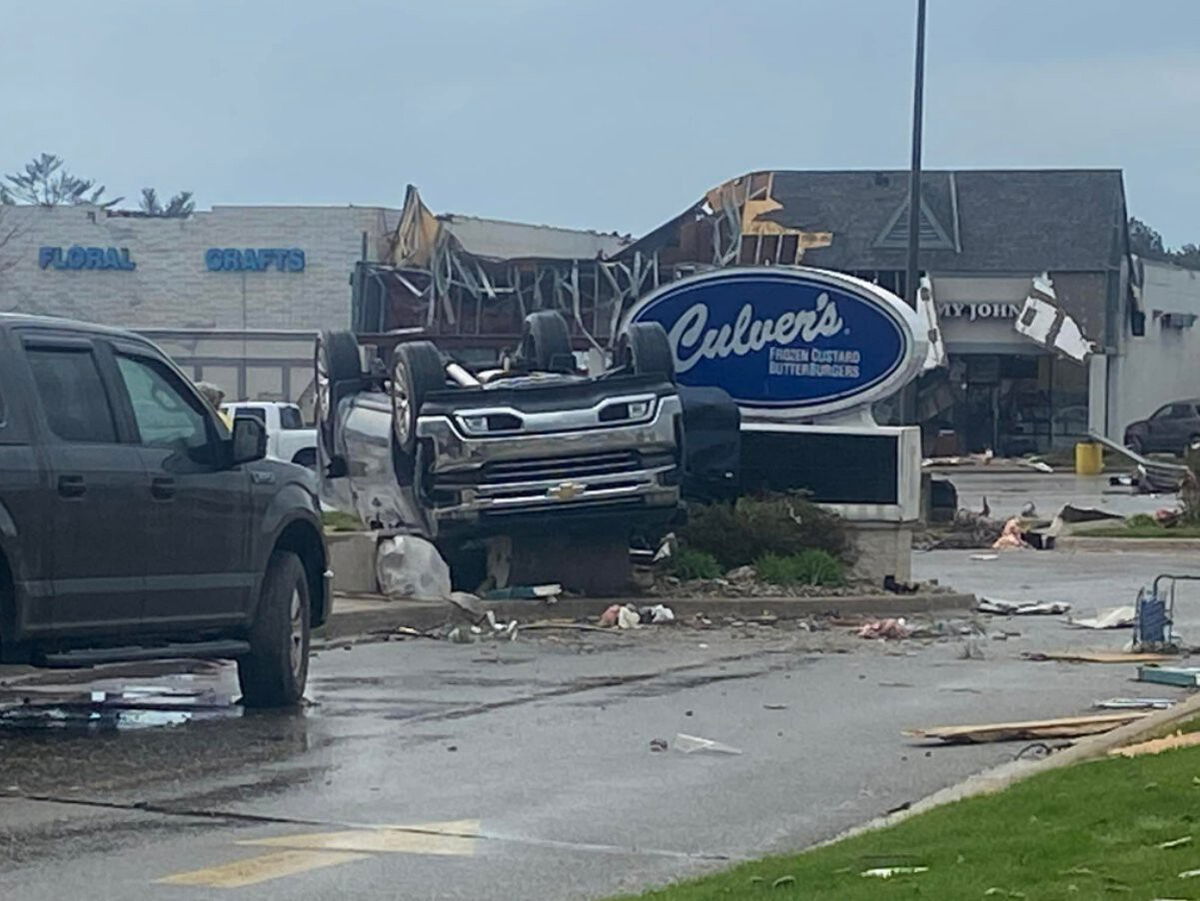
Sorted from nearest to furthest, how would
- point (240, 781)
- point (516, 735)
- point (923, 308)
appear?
point (240, 781)
point (516, 735)
point (923, 308)

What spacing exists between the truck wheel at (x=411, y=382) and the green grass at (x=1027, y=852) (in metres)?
10.1

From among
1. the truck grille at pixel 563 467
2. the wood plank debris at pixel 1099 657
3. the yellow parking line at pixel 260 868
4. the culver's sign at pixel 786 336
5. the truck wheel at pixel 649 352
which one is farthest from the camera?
the culver's sign at pixel 786 336

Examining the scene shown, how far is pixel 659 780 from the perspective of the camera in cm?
1041

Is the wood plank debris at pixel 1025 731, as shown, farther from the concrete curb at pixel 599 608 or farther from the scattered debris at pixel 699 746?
the concrete curb at pixel 599 608

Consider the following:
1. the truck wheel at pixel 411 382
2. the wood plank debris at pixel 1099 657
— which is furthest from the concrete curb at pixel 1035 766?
the truck wheel at pixel 411 382

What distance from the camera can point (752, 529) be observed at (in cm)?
2025

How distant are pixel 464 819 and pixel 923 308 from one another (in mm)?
48414

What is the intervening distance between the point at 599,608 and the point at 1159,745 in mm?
9058

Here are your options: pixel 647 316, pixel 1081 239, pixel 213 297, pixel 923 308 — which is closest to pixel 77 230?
pixel 213 297

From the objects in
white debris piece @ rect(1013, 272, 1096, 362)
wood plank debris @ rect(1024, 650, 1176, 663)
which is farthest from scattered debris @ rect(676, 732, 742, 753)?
white debris piece @ rect(1013, 272, 1096, 362)

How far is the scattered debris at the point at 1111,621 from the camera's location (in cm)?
1869

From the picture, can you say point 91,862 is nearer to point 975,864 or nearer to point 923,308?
point 975,864

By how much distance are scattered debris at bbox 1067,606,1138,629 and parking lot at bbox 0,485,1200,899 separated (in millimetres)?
1399

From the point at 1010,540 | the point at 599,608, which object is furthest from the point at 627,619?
the point at 1010,540
